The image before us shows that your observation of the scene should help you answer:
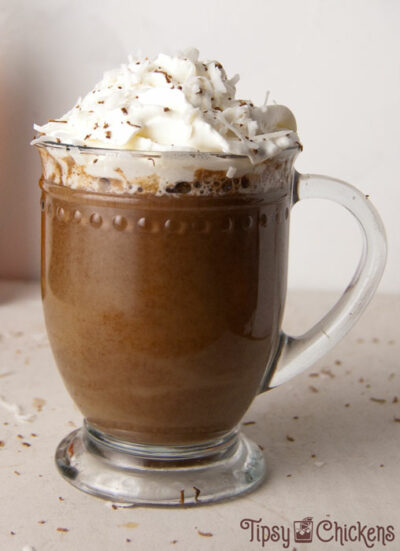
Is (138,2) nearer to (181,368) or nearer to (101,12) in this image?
(101,12)

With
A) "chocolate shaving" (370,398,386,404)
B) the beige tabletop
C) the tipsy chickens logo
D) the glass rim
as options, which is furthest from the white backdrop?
the tipsy chickens logo

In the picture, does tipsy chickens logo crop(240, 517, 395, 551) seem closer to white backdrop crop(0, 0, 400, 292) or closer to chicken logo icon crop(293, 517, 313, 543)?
chicken logo icon crop(293, 517, 313, 543)

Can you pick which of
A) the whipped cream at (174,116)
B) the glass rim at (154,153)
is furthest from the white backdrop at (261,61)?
the glass rim at (154,153)

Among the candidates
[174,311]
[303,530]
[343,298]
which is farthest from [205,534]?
[343,298]

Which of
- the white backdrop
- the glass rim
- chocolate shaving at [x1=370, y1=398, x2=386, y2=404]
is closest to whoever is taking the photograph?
the glass rim

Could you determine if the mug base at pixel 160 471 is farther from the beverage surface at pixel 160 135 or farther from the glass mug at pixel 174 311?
the beverage surface at pixel 160 135
